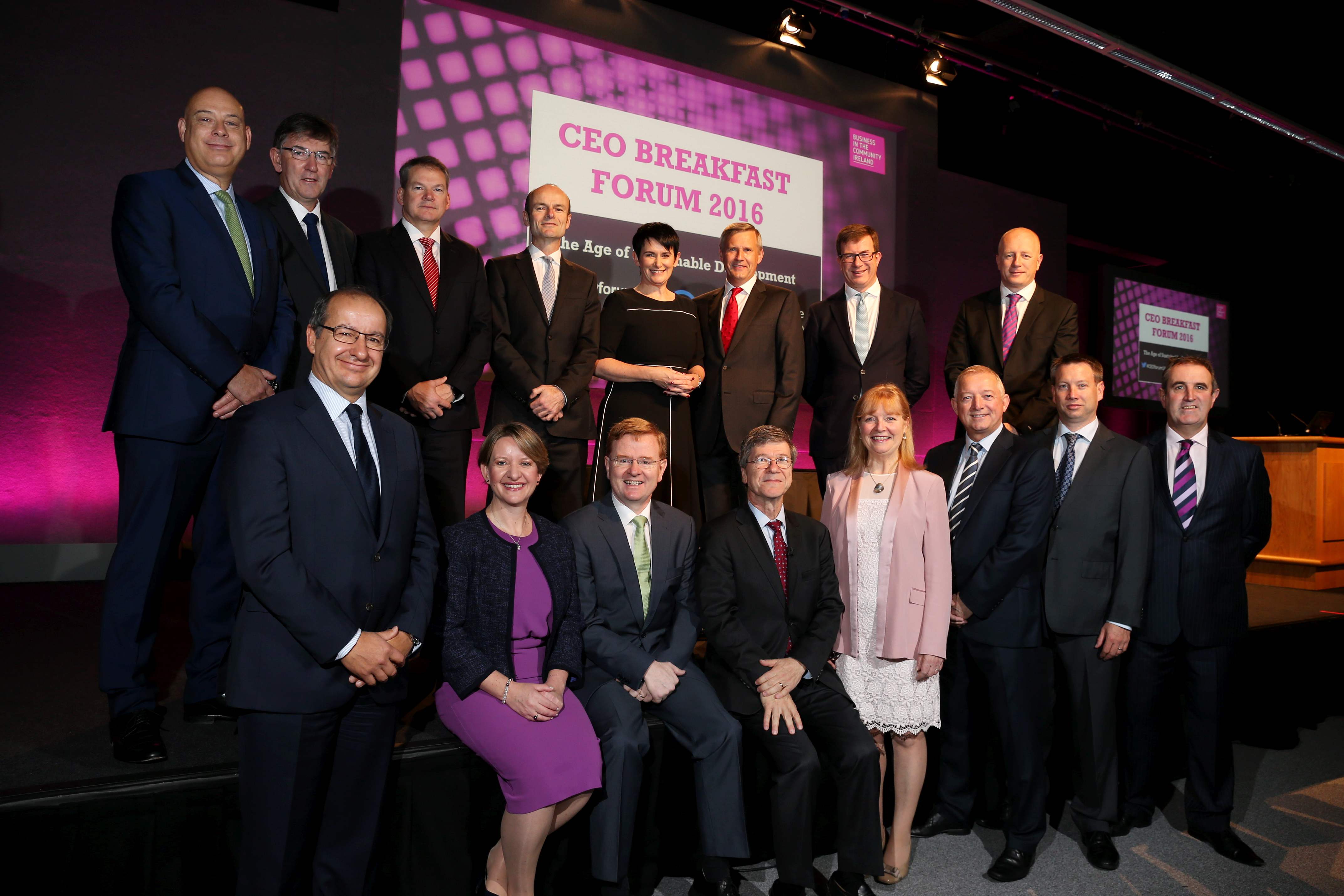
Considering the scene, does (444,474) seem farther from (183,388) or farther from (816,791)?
(816,791)

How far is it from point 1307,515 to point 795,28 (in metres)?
5.11

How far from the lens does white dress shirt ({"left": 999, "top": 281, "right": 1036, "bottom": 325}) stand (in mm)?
3586

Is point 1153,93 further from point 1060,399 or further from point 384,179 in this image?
point 384,179

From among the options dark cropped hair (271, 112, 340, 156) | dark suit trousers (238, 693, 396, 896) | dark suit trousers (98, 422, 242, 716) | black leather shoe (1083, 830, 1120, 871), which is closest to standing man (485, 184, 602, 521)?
dark cropped hair (271, 112, 340, 156)

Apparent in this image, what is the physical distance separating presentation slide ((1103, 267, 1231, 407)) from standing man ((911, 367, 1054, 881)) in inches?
200

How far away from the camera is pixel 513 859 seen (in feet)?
6.91

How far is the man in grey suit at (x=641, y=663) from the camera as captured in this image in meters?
2.28

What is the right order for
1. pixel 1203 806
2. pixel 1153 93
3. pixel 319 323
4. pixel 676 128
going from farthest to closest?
pixel 1153 93 < pixel 676 128 < pixel 1203 806 < pixel 319 323

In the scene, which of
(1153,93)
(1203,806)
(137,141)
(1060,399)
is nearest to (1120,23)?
(1153,93)

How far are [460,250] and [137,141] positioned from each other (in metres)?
2.55

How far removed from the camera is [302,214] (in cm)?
259

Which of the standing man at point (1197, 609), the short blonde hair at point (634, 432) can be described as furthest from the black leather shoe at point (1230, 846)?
the short blonde hair at point (634, 432)

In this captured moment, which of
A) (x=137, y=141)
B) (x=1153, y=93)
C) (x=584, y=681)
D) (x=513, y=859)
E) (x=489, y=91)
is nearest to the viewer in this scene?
(x=513, y=859)

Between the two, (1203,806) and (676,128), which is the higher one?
(676,128)
